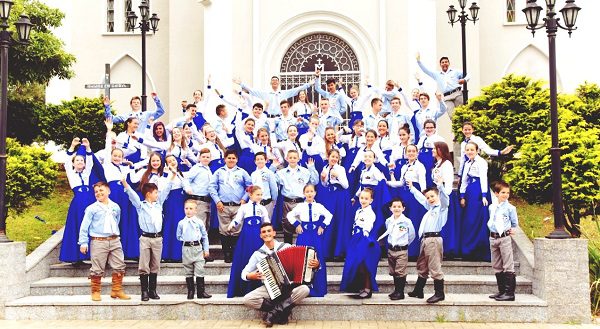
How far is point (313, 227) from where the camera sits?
9.10 meters

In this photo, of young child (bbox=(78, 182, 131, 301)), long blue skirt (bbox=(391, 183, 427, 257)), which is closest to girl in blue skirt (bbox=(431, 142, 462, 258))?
long blue skirt (bbox=(391, 183, 427, 257))

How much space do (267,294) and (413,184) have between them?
10.6 ft

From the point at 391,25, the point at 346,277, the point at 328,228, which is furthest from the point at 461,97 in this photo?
the point at 346,277

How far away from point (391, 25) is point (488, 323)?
12692 mm

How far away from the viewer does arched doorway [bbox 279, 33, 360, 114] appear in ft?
66.0

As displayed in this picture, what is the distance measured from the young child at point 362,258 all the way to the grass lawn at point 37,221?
22.8ft

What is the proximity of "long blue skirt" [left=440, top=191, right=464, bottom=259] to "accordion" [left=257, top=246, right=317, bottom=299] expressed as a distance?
287 cm

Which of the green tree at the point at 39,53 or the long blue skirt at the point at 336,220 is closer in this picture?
the long blue skirt at the point at 336,220

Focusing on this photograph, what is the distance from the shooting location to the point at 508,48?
22.1m

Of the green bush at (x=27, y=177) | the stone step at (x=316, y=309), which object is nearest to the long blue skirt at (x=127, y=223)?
the stone step at (x=316, y=309)

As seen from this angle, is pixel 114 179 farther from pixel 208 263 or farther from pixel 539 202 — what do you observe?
pixel 539 202

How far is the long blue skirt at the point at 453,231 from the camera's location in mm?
10086

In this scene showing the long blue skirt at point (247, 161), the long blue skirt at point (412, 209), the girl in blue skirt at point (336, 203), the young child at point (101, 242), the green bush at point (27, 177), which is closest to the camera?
the young child at point (101, 242)

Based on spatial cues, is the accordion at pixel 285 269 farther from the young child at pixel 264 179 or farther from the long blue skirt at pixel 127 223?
the long blue skirt at pixel 127 223
